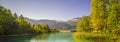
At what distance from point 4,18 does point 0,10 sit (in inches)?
143

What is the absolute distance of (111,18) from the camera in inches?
1876

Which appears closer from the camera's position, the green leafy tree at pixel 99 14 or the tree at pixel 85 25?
the green leafy tree at pixel 99 14

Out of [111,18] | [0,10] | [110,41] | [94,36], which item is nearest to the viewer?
[110,41]

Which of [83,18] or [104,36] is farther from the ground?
[83,18]

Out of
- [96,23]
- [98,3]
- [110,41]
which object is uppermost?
[98,3]

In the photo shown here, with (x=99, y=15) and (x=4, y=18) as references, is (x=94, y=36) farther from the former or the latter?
(x=4, y=18)

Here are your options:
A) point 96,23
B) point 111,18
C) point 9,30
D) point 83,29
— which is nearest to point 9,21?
point 9,30

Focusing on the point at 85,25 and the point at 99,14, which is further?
the point at 85,25

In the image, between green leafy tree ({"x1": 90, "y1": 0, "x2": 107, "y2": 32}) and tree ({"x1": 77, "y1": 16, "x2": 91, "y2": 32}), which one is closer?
green leafy tree ({"x1": 90, "y1": 0, "x2": 107, "y2": 32})

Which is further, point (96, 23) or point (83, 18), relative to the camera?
point (83, 18)

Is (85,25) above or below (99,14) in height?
below

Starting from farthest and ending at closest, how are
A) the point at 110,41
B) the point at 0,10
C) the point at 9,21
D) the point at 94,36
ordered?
the point at 9,21 → the point at 0,10 → the point at 94,36 → the point at 110,41

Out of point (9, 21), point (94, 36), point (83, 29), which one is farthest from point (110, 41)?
point (9, 21)

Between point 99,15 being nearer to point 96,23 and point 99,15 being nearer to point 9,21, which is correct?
point 96,23
